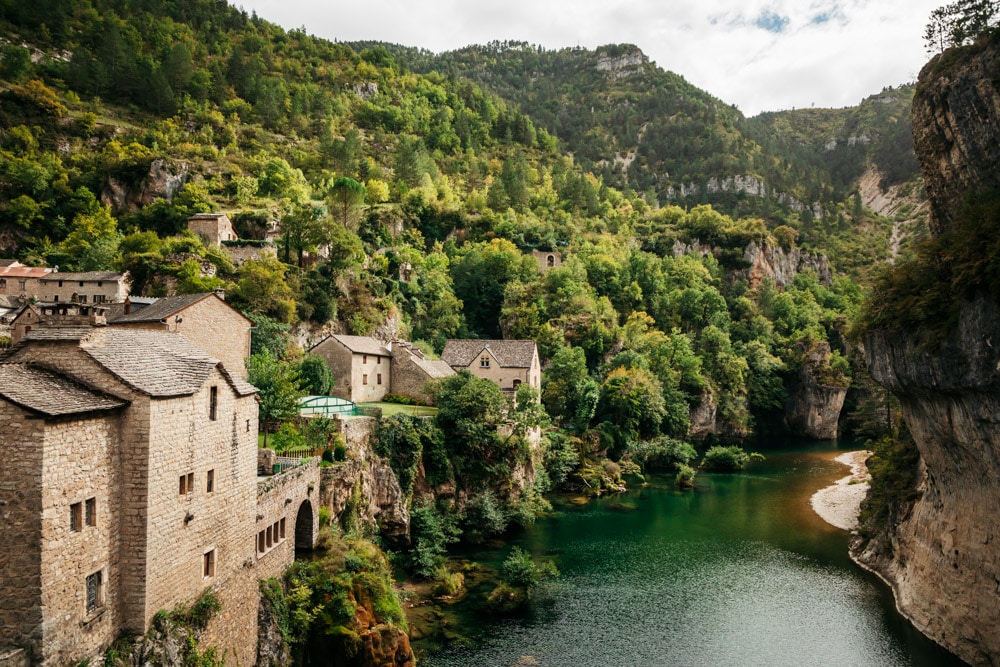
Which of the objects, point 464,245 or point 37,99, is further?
point 464,245

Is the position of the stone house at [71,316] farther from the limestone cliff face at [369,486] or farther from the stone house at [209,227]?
the stone house at [209,227]

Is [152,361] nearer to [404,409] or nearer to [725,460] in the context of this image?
[404,409]

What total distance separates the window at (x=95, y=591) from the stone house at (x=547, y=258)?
7905 centimetres

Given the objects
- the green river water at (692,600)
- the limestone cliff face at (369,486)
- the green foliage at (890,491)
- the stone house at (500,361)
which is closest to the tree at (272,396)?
the limestone cliff face at (369,486)

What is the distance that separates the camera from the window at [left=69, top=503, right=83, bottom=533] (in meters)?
15.8

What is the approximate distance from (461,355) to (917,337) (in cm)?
4238

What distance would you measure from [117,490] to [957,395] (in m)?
27.0

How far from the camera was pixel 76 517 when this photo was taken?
15953 mm

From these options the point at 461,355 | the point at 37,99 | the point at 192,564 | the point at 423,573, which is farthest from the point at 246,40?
the point at 192,564

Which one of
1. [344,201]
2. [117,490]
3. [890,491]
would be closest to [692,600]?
[890,491]

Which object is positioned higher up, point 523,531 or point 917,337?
point 917,337

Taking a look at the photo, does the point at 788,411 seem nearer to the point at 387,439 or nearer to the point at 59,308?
the point at 387,439

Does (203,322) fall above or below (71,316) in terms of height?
above

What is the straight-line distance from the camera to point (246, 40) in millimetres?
125438
